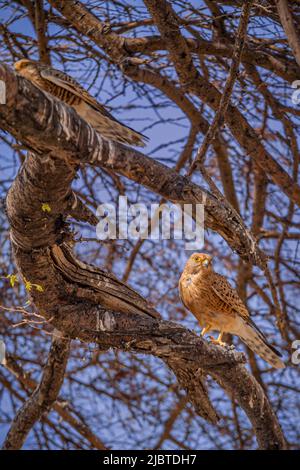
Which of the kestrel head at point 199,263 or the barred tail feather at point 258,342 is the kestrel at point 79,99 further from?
the barred tail feather at point 258,342

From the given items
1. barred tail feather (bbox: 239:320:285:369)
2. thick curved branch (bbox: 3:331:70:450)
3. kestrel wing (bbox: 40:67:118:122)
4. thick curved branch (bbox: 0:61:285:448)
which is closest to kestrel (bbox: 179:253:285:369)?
barred tail feather (bbox: 239:320:285:369)

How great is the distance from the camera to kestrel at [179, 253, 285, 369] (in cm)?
388

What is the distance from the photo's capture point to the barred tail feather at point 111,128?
10.4ft

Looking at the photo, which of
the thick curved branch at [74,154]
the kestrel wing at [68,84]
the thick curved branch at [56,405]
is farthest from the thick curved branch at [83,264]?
the thick curved branch at [56,405]

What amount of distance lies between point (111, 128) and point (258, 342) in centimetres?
156

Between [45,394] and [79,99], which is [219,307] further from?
[79,99]

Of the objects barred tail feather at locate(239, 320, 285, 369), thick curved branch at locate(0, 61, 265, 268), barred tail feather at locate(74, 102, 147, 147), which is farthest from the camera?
barred tail feather at locate(239, 320, 285, 369)

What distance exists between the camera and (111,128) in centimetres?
326

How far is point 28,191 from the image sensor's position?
96.7 inches

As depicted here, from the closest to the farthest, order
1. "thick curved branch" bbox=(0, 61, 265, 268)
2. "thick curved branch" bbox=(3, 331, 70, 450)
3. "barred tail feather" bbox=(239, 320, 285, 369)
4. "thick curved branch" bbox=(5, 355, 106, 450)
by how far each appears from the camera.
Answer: "thick curved branch" bbox=(0, 61, 265, 268)
"thick curved branch" bbox=(3, 331, 70, 450)
"barred tail feather" bbox=(239, 320, 285, 369)
"thick curved branch" bbox=(5, 355, 106, 450)

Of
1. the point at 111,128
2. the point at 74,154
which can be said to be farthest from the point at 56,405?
the point at 74,154

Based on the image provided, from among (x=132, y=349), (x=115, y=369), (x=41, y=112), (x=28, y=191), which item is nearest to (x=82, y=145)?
(x=41, y=112)

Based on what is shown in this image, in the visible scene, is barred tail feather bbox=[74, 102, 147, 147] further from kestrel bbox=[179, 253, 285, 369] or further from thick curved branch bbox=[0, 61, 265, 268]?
kestrel bbox=[179, 253, 285, 369]
